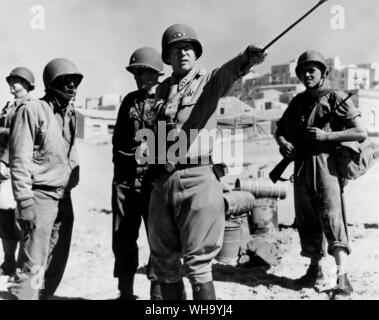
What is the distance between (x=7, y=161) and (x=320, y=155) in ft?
11.9

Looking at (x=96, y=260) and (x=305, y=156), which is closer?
(x=305, y=156)

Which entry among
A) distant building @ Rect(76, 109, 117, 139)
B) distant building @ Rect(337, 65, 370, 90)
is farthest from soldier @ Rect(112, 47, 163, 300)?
distant building @ Rect(337, 65, 370, 90)

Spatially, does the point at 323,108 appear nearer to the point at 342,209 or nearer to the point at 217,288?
the point at 342,209

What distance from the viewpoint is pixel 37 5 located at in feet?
19.0

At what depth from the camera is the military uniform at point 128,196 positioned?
4938mm

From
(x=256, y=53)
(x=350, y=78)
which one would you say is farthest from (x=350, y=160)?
(x=350, y=78)

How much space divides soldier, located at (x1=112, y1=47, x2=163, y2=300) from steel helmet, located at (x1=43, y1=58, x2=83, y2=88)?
65 centimetres

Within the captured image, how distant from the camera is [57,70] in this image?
467cm

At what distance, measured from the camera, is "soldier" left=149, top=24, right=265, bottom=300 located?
12.2 ft

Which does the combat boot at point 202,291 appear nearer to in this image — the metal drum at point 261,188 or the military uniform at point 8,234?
the military uniform at point 8,234

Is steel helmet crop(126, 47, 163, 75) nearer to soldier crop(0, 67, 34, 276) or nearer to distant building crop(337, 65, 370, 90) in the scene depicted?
soldier crop(0, 67, 34, 276)

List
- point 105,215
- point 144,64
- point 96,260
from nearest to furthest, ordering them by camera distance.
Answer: point 144,64 < point 96,260 < point 105,215
